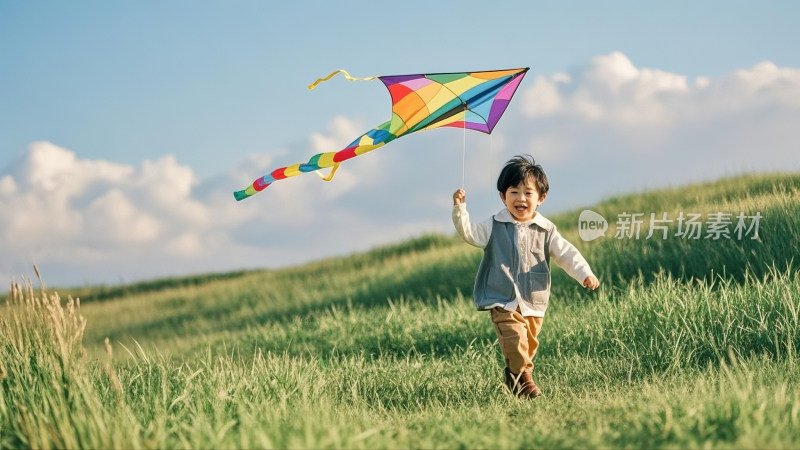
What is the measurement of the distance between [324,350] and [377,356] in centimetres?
78

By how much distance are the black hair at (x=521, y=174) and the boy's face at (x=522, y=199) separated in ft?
0.10

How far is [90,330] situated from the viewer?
16.0 m

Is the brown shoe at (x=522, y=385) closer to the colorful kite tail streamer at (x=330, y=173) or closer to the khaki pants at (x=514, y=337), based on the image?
the khaki pants at (x=514, y=337)

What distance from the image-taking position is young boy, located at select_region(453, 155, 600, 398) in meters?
4.91

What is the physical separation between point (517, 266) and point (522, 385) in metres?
0.79

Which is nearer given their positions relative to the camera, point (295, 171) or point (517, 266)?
point (517, 266)

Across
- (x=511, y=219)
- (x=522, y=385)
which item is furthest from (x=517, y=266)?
(x=522, y=385)

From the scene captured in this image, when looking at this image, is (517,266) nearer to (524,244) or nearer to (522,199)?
(524,244)

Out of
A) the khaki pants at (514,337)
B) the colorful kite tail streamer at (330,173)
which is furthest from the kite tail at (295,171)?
the khaki pants at (514,337)

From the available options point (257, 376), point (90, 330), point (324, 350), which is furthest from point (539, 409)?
point (90, 330)

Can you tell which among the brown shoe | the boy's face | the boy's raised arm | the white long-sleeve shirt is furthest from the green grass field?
the boy's face

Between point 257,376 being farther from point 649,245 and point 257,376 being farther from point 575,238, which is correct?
point 575,238

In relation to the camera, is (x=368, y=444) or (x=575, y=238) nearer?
(x=368, y=444)

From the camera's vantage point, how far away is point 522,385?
16.4 feet
